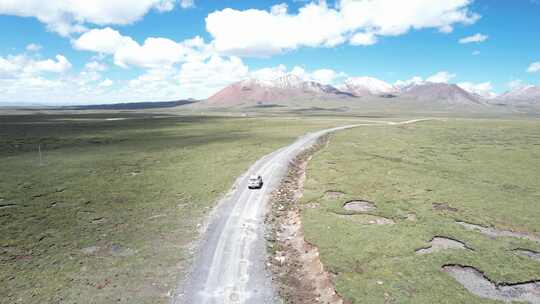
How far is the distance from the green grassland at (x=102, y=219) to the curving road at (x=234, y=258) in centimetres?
143

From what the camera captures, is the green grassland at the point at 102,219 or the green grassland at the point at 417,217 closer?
the green grassland at the point at 417,217

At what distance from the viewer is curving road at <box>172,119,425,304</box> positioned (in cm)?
1673

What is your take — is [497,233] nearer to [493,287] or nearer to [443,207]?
[443,207]

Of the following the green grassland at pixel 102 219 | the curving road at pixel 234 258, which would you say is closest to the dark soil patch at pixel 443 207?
the curving road at pixel 234 258

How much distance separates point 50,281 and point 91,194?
17.3 metres

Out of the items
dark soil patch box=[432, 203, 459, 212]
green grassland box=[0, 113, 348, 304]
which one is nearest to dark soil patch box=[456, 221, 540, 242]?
dark soil patch box=[432, 203, 459, 212]

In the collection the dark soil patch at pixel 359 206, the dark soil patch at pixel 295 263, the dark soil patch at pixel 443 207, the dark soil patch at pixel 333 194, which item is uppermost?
the dark soil patch at pixel 333 194

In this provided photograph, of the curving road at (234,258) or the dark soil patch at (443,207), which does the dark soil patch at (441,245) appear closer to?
the dark soil patch at (443,207)

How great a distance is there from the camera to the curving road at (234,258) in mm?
16734

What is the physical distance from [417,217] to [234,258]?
1701 cm

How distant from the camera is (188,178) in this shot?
133 ft

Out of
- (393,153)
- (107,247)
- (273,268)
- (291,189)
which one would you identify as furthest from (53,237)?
(393,153)

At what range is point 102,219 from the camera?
27.1 meters

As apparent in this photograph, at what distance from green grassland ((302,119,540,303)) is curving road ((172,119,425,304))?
4435mm
